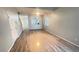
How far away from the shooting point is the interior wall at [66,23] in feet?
4.92

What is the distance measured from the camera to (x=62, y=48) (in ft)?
5.08

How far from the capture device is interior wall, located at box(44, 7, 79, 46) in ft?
4.92

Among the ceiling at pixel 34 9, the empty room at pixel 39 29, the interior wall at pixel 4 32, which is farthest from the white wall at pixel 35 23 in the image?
the interior wall at pixel 4 32

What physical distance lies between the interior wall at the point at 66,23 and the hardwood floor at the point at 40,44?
0.34 feet

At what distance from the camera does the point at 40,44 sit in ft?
5.20

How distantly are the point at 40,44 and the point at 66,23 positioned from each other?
0.55m

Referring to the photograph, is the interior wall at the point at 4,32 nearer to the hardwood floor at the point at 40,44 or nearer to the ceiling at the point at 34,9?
the hardwood floor at the point at 40,44

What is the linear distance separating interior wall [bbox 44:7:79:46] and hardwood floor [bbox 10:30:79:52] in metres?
0.10

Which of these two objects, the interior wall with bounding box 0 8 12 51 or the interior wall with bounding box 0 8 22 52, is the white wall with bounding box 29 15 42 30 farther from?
the interior wall with bounding box 0 8 12 51

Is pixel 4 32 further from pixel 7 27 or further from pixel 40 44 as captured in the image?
pixel 40 44

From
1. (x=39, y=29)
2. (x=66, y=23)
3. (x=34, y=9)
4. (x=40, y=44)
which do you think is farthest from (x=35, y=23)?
(x=66, y=23)
